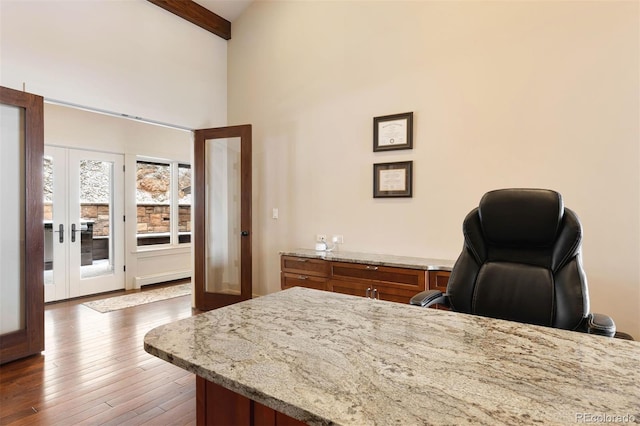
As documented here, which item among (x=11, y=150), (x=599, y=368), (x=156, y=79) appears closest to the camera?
(x=599, y=368)

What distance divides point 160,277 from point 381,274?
14.5 feet

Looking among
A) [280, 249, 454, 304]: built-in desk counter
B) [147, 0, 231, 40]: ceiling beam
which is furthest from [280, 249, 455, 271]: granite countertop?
[147, 0, 231, 40]: ceiling beam

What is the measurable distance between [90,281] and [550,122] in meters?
6.01

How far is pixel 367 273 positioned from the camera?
311 centimetres

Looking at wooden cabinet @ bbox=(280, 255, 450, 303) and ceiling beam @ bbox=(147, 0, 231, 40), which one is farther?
ceiling beam @ bbox=(147, 0, 231, 40)

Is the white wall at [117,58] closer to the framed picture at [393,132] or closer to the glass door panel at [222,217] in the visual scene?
the glass door panel at [222,217]

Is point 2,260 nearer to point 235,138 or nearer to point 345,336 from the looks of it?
point 235,138

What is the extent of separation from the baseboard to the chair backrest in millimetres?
5272

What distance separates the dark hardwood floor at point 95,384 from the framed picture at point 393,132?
2681 millimetres

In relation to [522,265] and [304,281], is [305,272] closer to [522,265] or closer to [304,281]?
[304,281]

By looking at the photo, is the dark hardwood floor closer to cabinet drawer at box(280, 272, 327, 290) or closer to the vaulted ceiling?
cabinet drawer at box(280, 272, 327, 290)

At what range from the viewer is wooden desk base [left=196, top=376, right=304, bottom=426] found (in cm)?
94

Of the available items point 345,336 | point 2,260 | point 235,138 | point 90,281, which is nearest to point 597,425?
point 345,336

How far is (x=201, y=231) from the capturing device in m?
4.37
